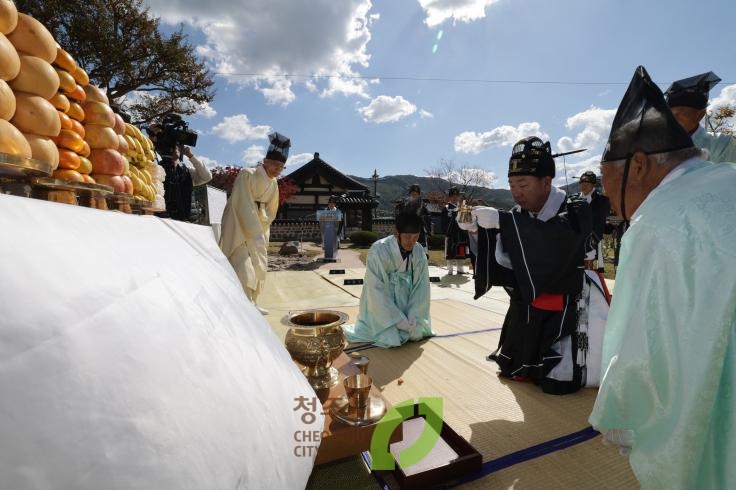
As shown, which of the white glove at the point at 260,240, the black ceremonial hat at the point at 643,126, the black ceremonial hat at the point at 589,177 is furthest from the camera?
the black ceremonial hat at the point at 589,177

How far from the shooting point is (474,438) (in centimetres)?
219

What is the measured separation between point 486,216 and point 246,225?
3.40 meters

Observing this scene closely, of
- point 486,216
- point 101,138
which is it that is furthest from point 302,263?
point 101,138

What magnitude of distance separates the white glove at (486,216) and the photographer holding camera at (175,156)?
3777 mm

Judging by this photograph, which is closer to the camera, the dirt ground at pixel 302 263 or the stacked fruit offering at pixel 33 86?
the stacked fruit offering at pixel 33 86

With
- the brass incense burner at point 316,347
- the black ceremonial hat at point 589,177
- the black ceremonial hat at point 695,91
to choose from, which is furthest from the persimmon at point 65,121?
the black ceremonial hat at point 589,177

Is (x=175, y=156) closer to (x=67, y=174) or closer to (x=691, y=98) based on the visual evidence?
(x=67, y=174)

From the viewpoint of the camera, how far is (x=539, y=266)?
9.18 ft

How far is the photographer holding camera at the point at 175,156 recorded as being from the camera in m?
4.46

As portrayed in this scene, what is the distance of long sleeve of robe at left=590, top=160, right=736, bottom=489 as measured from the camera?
1.16 metres

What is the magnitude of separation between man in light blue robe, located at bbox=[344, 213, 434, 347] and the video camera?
285cm

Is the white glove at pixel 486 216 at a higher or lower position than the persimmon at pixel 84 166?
lower

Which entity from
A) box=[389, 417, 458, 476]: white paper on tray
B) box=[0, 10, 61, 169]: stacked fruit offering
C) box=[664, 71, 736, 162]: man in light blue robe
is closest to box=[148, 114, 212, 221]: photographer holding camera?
box=[0, 10, 61, 169]: stacked fruit offering

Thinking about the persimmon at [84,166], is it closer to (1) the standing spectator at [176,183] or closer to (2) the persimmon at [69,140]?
(2) the persimmon at [69,140]
